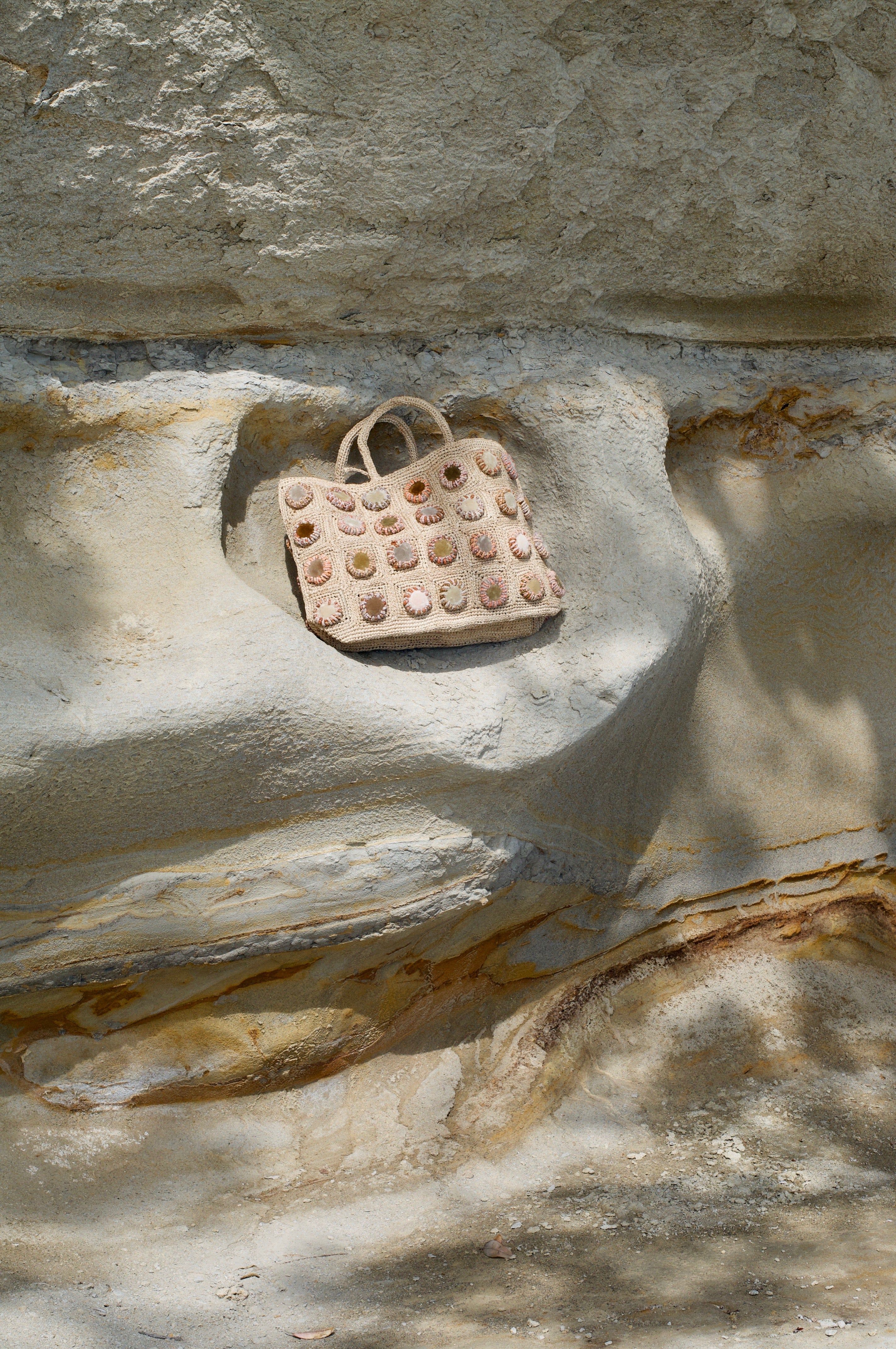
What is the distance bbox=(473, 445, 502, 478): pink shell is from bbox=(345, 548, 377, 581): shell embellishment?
0.28m

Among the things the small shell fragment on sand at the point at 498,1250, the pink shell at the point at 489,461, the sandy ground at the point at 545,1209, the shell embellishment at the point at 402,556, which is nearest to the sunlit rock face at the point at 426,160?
the pink shell at the point at 489,461

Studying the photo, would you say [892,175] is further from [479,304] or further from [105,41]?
[105,41]

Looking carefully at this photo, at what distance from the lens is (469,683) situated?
182 cm

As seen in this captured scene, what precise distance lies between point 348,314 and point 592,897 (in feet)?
4.21

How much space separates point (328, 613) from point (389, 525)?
21 centimetres

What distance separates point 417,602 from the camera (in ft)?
5.77

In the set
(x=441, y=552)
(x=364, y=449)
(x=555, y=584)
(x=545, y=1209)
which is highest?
(x=364, y=449)

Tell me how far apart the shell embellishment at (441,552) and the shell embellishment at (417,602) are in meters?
0.06

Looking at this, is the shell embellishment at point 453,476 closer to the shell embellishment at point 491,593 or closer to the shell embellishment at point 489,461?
the shell embellishment at point 489,461

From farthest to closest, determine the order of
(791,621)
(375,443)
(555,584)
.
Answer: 1. (791,621)
2. (375,443)
3. (555,584)

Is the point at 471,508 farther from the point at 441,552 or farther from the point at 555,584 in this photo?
the point at 555,584

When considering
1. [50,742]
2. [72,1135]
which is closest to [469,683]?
[50,742]

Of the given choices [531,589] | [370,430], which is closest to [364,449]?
[370,430]

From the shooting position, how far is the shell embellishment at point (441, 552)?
1.79 metres
